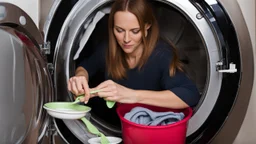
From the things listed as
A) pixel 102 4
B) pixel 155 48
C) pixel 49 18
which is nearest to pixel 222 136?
pixel 155 48

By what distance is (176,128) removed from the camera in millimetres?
1416

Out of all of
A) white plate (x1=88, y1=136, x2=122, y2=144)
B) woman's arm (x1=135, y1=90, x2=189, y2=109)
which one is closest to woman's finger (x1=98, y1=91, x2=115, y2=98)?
→ woman's arm (x1=135, y1=90, x2=189, y2=109)

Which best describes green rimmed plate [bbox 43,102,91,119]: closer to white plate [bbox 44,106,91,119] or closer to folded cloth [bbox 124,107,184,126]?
white plate [bbox 44,106,91,119]

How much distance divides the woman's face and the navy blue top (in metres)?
0.10

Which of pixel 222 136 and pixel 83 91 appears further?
pixel 222 136

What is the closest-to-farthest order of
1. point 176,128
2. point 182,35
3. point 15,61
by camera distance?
1. point 15,61
2. point 176,128
3. point 182,35

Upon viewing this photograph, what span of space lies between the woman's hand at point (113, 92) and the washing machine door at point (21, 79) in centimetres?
21

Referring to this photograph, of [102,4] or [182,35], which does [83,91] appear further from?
[182,35]

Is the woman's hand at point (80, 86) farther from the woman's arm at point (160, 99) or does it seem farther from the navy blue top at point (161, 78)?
the navy blue top at point (161, 78)

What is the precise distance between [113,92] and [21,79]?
0.99ft

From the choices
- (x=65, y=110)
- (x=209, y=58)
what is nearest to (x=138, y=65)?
(x=209, y=58)

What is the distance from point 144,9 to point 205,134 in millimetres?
527

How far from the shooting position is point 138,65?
161 centimetres

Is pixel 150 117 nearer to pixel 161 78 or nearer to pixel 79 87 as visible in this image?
pixel 161 78
